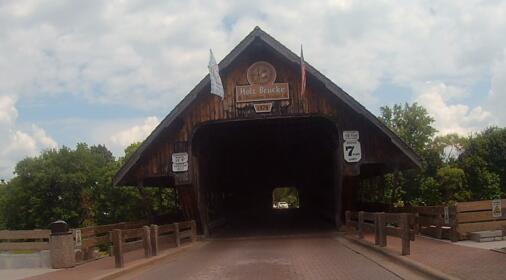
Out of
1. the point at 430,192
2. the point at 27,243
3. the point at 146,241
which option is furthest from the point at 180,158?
the point at 430,192

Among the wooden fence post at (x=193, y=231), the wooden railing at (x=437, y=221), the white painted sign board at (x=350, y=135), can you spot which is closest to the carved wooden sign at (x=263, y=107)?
the white painted sign board at (x=350, y=135)

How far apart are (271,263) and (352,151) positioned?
352 inches

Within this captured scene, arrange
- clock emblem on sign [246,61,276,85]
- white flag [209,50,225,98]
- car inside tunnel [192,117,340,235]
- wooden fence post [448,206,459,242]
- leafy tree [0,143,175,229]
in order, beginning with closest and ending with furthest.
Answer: wooden fence post [448,206,459,242], white flag [209,50,225,98], clock emblem on sign [246,61,276,85], car inside tunnel [192,117,340,235], leafy tree [0,143,175,229]

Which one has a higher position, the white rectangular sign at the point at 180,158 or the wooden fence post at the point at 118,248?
the white rectangular sign at the point at 180,158

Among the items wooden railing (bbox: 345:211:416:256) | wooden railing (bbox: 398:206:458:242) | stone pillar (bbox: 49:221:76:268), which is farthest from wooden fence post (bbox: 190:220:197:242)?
wooden railing (bbox: 398:206:458:242)

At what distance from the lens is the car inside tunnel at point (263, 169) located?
25.4 metres

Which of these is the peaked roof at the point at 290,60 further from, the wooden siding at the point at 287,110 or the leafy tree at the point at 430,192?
the leafy tree at the point at 430,192

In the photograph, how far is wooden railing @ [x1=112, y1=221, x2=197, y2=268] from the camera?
1440 cm

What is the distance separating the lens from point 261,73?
71.7 ft

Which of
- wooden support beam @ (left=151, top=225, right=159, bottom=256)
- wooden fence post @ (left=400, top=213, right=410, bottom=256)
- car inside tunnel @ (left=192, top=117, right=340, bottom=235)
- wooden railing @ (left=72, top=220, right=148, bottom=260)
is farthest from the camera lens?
car inside tunnel @ (left=192, top=117, right=340, bottom=235)

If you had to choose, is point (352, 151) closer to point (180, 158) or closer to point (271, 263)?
point (180, 158)

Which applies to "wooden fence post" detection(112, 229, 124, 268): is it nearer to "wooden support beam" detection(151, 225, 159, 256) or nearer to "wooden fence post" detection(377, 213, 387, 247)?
"wooden support beam" detection(151, 225, 159, 256)

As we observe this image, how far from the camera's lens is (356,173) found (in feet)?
70.6

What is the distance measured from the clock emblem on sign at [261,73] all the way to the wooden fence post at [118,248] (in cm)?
898
